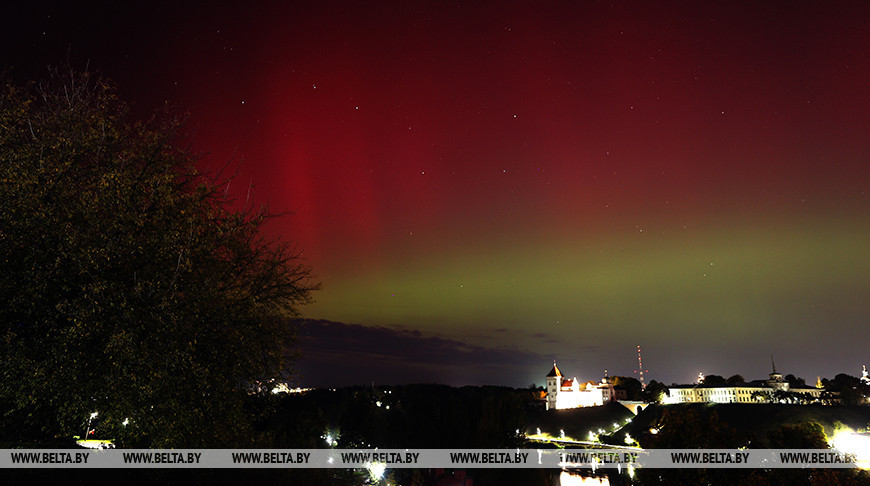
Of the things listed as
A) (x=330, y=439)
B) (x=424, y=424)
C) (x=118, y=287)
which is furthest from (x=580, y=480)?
(x=118, y=287)

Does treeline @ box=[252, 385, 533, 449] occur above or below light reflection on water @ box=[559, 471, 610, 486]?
above

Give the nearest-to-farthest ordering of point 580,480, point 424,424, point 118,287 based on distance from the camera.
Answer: point 118,287
point 580,480
point 424,424

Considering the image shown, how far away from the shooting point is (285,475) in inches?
1174

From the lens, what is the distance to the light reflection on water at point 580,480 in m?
81.6

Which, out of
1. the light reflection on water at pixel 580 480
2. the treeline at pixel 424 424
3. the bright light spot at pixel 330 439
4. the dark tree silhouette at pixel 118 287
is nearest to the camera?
the dark tree silhouette at pixel 118 287

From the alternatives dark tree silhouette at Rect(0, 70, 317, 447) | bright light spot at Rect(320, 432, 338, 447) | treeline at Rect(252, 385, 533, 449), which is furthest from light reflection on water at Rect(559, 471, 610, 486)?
dark tree silhouette at Rect(0, 70, 317, 447)

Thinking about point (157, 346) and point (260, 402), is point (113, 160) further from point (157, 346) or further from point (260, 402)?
point (260, 402)

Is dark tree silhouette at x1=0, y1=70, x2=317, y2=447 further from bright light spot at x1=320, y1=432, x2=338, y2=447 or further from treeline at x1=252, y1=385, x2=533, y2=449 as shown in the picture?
bright light spot at x1=320, y1=432, x2=338, y2=447

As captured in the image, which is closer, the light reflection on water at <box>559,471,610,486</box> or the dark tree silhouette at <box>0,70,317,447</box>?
the dark tree silhouette at <box>0,70,317,447</box>

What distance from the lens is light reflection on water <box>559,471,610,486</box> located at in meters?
81.6

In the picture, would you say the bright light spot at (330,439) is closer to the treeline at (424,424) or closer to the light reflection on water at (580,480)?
the treeline at (424,424)

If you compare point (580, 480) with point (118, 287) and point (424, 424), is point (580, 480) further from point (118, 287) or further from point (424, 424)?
point (118, 287)

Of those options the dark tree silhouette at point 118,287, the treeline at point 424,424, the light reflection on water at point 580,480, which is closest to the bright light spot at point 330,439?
the treeline at point 424,424

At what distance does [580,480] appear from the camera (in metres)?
87.0
